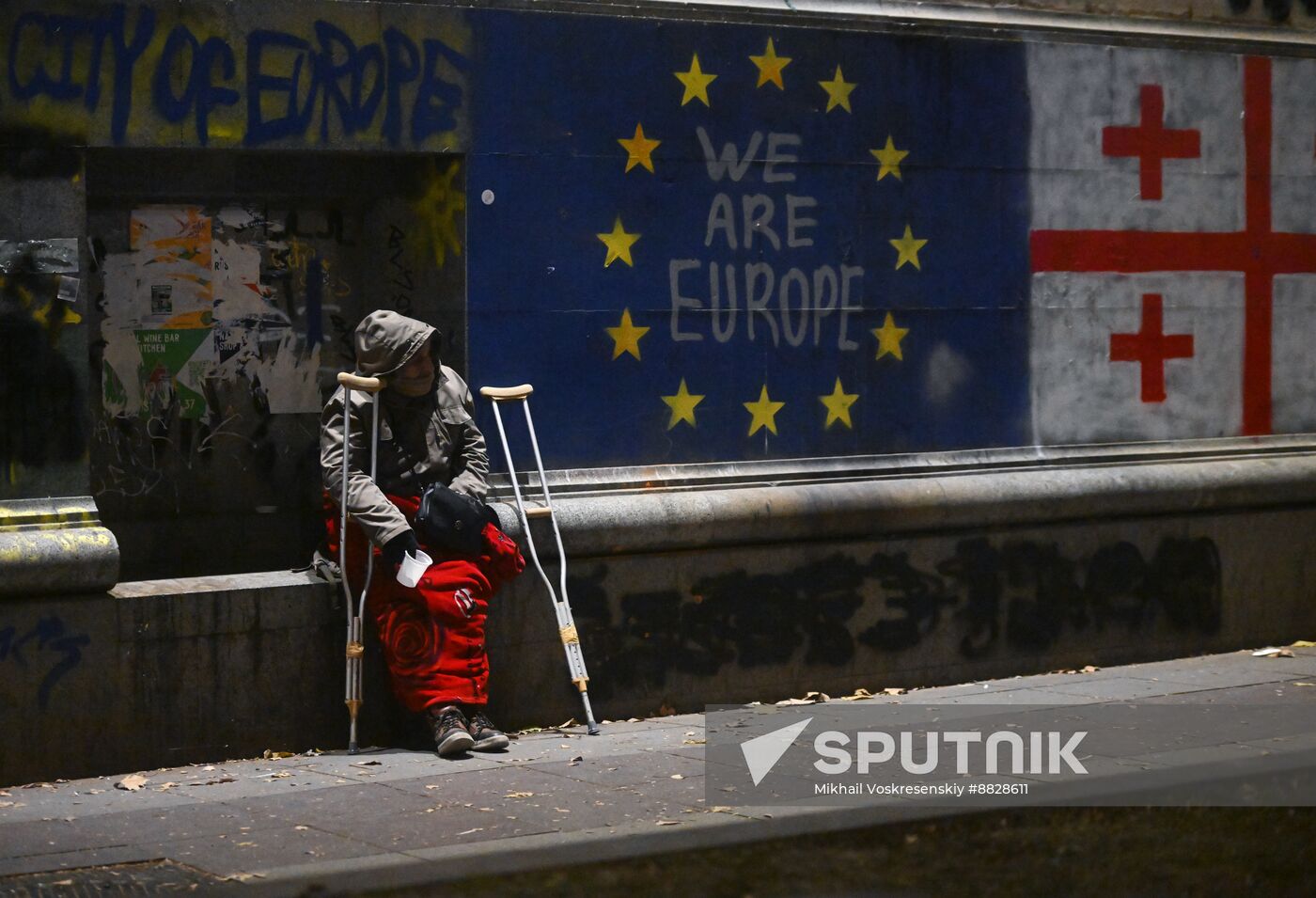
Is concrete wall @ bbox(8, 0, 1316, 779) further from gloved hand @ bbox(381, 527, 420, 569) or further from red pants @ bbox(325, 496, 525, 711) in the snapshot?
gloved hand @ bbox(381, 527, 420, 569)

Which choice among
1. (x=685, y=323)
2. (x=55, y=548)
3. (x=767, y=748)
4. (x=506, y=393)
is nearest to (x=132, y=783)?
(x=55, y=548)

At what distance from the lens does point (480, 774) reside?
7.95 meters

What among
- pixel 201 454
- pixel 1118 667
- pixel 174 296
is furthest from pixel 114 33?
pixel 1118 667

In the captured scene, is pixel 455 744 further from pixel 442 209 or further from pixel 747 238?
pixel 747 238

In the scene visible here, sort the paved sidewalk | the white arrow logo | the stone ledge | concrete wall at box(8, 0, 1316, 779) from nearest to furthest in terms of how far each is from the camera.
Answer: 1. the paved sidewalk
2. the stone ledge
3. the white arrow logo
4. concrete wall at box(8, 0, 1316, 779)

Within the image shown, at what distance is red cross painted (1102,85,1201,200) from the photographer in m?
10.6

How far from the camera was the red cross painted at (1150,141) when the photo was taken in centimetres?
1064

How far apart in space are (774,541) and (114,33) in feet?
12.4

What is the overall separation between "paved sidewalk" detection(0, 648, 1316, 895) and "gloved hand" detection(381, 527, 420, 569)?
2.75 feet

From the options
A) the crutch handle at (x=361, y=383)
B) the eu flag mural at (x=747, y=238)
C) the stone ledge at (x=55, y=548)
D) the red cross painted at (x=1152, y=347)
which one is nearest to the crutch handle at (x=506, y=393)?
the eu flag mural at (x=747, y=238)

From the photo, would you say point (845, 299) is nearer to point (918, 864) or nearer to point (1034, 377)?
point (1034, 377)

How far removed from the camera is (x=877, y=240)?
9930 mm

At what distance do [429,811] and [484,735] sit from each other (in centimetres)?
110

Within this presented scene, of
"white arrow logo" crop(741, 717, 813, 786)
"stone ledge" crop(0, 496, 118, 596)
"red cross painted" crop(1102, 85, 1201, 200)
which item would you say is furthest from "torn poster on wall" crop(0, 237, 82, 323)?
"red cross painted" crop(1102, 85, 1201, 200)
